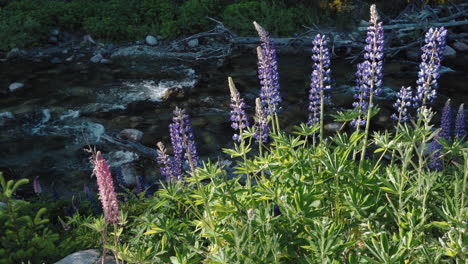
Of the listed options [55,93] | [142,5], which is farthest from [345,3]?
[55,93]

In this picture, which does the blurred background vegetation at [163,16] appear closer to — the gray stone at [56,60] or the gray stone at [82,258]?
the gray stone at [56,60]

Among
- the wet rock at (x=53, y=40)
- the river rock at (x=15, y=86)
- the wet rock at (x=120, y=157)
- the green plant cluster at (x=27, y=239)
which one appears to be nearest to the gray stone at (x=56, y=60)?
the wet rock at (x=53, y=40)

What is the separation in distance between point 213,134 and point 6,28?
36.6 ft

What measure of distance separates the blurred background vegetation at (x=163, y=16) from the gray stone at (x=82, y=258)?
13.1m

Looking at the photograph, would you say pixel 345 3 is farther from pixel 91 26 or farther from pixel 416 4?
pixel 91 26

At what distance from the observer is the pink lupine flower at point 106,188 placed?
234 cm

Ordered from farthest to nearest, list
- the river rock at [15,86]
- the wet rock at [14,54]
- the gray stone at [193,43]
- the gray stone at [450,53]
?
the gray stone at [193,43] < the wet rock at [14,54] < the gray stone at [450,53] < the river rock at [15,86]

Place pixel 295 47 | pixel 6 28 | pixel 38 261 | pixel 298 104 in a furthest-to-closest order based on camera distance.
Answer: pixel 6 28, pixel 295 47, pixel 298 104, pixel 38 261

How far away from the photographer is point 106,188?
242 centimetres

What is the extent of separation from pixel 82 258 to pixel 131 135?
5122 mm

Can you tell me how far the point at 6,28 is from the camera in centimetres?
1555

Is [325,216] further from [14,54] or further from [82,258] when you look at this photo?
[14,54]

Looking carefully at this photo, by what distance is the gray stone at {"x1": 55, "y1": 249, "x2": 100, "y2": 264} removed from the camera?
11.3ft

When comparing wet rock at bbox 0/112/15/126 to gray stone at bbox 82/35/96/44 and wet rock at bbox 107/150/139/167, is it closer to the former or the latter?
wet rock at bbox 107/150/139/167
